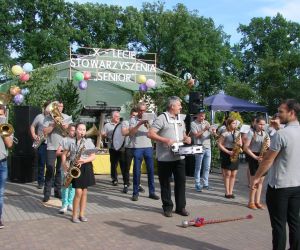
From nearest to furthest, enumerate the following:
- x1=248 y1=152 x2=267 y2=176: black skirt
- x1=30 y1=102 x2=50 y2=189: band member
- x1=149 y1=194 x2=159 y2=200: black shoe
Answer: x1=248 y1=152 x2=267 y2=176: black skirt, x1=149 y1=194 x2=159 y2=200: black shoe, x1=30 y1=102 x2=50 y2=189: band member

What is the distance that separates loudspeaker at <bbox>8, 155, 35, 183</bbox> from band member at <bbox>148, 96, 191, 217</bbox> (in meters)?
5.17

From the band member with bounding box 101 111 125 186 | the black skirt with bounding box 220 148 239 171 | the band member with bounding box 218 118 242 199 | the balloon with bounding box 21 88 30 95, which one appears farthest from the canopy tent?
the black skirt with bounding box 220 148 239 171

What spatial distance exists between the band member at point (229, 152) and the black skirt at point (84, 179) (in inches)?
135

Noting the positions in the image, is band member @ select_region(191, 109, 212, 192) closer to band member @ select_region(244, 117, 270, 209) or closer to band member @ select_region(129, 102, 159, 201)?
band member @ select_region(129, 102, 159, 201)

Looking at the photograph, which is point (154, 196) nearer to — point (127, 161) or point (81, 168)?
point (127, 161)

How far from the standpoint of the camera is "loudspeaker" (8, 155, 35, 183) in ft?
38.1

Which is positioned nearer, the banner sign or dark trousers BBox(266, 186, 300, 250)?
dark trousers BBox(266, 186, 300, 250)

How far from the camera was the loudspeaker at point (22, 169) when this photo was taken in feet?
38.1

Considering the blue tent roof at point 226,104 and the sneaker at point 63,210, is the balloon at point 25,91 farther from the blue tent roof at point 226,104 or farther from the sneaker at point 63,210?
the sneaker at point 63,210

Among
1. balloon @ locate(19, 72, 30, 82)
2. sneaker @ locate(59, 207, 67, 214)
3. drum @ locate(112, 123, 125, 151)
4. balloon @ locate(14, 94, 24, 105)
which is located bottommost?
sneaker @ locate(59, 207, 67, 214)

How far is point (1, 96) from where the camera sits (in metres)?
7.79

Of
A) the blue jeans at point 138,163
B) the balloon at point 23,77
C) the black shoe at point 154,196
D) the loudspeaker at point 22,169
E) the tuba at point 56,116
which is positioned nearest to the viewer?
the tuba at point 56,116

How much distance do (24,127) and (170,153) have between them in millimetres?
5511

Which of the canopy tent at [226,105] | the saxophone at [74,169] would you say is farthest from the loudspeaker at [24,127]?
the canopy tent at [226,105]
